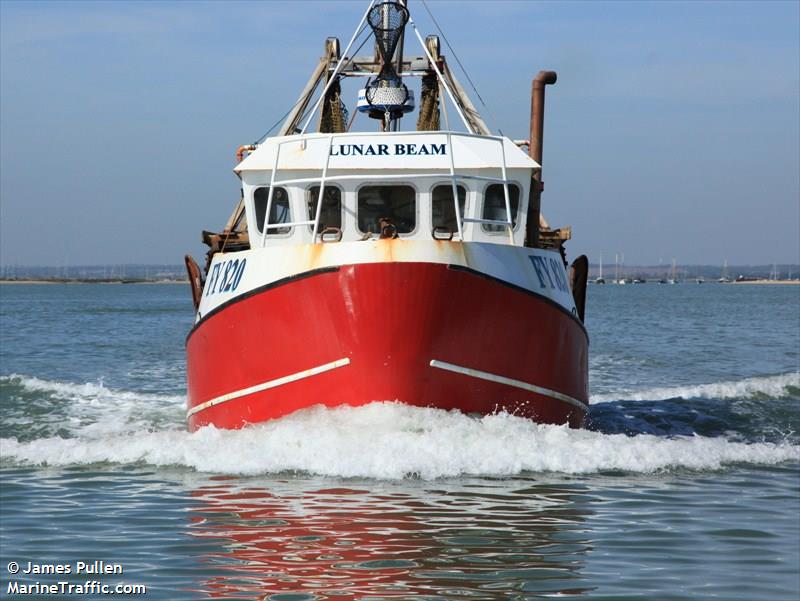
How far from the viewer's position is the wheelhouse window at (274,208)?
1589 centimetres

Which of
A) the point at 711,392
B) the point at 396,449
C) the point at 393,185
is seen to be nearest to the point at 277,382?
the point at 396,449

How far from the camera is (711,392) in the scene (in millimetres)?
25109

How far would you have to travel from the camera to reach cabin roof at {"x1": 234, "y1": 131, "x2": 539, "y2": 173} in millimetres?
15414

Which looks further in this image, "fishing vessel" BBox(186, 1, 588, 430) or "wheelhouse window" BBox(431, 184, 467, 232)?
"wheelhouse window" BBox(431, 184, 467, 232)

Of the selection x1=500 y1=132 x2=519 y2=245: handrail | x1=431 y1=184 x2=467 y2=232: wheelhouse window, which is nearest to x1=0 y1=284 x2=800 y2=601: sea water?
x1=500 y1=132 x2=519 y2=245: handrail

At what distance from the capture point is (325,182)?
15.2 metres

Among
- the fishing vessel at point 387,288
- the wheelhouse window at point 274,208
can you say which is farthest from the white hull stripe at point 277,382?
the wheelhouse window at point 274,208

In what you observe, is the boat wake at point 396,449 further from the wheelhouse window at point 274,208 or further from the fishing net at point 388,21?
the fishing net at point 388,21

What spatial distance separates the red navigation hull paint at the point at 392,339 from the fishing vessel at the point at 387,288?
0.02m

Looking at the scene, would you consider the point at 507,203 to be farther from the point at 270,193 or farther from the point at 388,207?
the point at 270,193

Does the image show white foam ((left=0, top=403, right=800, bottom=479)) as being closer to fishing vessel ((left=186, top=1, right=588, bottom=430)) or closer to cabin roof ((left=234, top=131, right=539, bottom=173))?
fishing vessel ((left=186, top=1, right=588, bottom=430))

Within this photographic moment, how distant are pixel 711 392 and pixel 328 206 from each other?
Answer: 12349 millimetres

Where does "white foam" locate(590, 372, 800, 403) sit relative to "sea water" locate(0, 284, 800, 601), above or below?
below

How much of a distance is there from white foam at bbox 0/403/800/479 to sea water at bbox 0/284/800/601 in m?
0.03
